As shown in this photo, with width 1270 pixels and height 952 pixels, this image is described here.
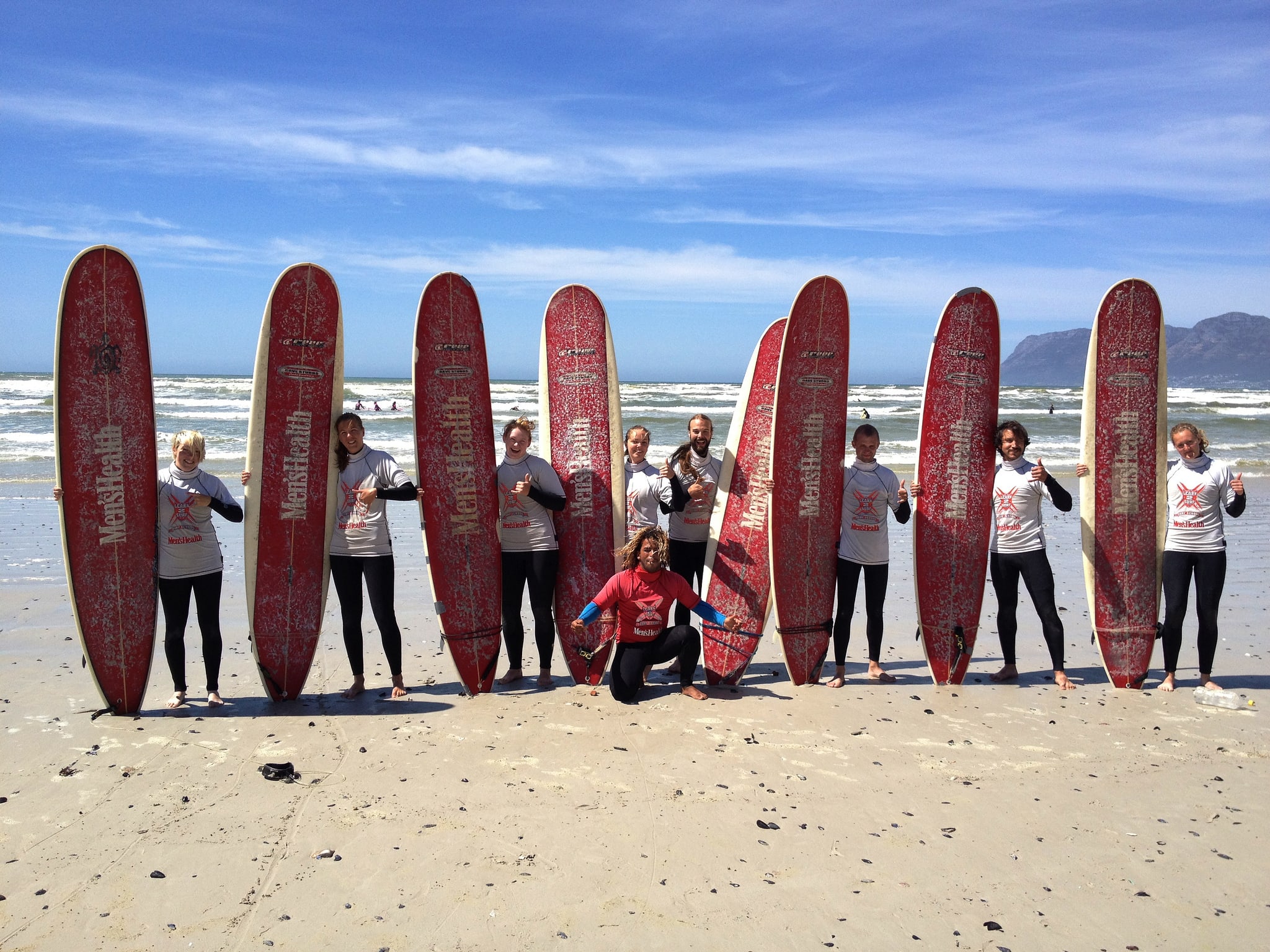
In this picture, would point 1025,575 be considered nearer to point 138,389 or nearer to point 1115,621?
point 1115,621

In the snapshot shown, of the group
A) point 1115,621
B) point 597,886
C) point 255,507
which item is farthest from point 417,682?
point 1115,621

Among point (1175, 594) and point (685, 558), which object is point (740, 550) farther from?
point (1175, 594)

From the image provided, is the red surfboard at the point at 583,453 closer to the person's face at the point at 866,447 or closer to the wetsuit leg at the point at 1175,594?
the person's face at the point at 866,447

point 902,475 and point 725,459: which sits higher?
point 725,459

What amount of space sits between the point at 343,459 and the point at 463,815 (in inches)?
80.5

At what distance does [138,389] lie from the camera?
4496mm

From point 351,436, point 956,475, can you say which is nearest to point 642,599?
point 351,436

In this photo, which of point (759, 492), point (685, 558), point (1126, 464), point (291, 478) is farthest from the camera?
point (759, 492)

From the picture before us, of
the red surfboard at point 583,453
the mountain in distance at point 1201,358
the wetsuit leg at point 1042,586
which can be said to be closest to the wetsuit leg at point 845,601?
the wetsuit leg at point 1042,586

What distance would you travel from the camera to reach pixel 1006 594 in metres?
4.94

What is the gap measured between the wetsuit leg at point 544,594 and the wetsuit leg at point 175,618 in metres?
1.66

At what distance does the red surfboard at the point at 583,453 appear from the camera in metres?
5.14

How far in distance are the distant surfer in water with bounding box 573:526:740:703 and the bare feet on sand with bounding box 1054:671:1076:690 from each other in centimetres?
192

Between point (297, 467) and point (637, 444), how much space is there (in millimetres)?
1808
